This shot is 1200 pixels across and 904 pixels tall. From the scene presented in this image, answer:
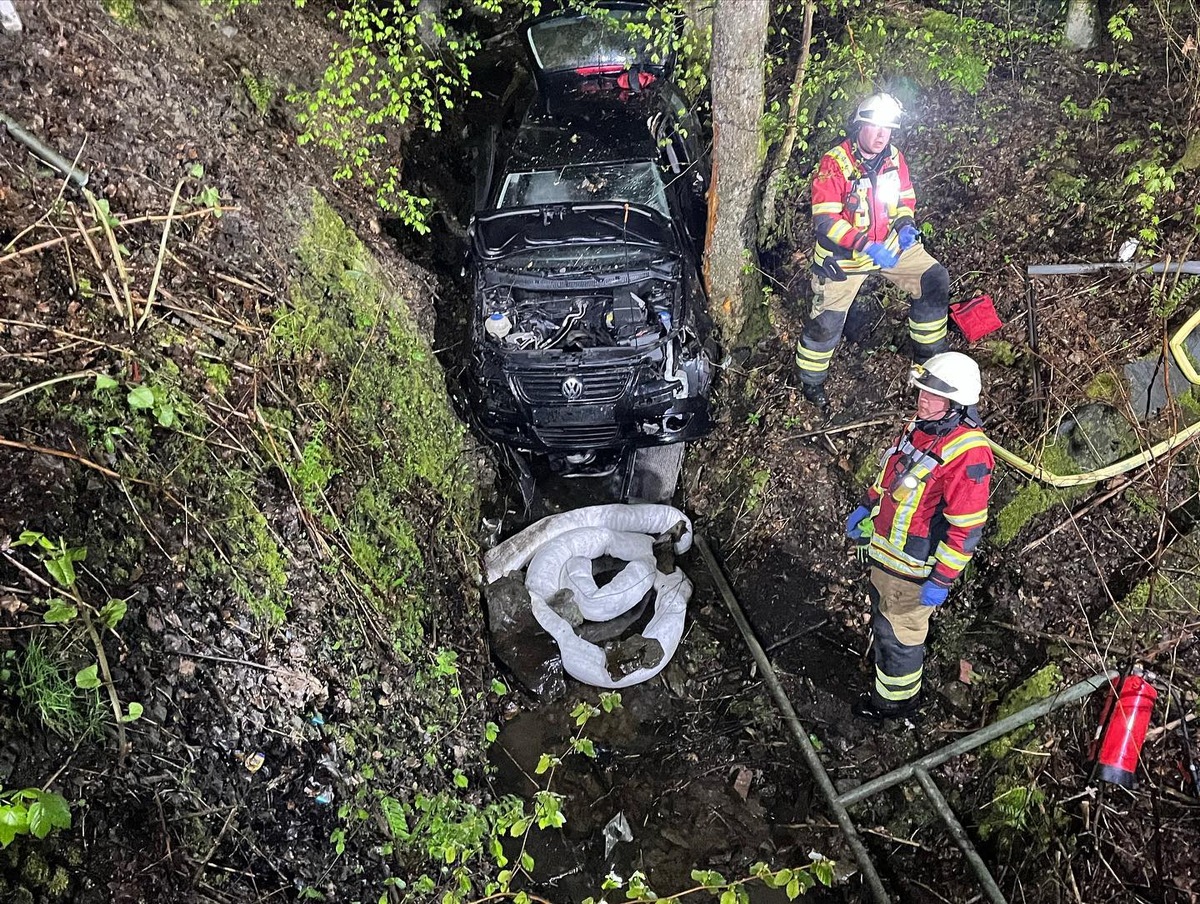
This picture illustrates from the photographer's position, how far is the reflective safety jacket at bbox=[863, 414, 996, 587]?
336 centimetres

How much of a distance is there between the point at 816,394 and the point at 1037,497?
1.50 m

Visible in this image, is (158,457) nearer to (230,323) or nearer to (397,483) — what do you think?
(230,323)

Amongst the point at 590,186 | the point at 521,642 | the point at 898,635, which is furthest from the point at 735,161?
the point at 521,642

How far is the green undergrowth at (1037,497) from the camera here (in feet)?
13.4

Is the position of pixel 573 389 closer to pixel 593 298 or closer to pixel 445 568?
pixel 593 298

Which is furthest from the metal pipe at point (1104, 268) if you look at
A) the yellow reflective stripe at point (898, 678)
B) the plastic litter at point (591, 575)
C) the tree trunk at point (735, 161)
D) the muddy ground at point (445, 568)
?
the plastic litter at point (591, 575)

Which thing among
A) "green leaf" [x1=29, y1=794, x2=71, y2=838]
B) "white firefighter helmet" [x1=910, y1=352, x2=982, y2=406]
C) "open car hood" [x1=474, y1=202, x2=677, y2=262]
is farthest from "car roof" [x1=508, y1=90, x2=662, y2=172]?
"green leaf" [x1=29, y1=794, x2=71, y2=838]

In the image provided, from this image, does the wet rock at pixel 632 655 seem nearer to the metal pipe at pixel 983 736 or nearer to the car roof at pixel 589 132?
the metal pipe at pixel 983 736

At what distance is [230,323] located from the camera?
3.64 m

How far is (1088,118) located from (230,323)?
5.67m

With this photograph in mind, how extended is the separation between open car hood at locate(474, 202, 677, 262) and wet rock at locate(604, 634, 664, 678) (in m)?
2.55

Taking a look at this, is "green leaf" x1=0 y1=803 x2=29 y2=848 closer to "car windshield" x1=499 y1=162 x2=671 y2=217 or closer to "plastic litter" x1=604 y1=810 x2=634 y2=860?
"plastic litter" x1=604 y1=810 x2=634 y2=860

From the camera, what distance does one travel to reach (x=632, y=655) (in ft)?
14.4

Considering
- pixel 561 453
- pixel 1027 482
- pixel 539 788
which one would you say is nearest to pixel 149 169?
pixel 561 453
